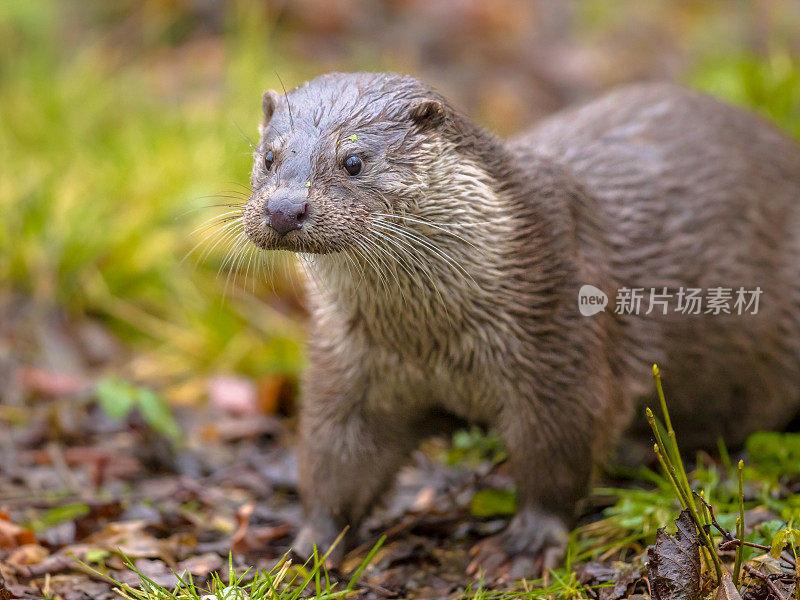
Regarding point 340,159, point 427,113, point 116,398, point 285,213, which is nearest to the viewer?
point 285,213

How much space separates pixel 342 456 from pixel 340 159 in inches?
38.8

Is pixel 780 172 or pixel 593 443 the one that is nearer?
pixel 593 443

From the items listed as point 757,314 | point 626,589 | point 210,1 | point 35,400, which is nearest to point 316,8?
point 210,1

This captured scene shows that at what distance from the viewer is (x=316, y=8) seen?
7.94 m

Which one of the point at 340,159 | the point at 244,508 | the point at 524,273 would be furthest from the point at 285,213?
the point at 244,508

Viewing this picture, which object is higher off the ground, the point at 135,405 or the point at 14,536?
the point at 135,405

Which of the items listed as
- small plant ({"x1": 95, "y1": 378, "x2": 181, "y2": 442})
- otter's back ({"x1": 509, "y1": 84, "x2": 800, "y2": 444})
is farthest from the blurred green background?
otter's back ({"x1": 509, "y1": 84, "x2": 800, "y2": 444})

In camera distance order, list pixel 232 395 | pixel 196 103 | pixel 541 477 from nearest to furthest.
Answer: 1. pixel 541 477
2. pixel 232 395
3. pixel 196 103

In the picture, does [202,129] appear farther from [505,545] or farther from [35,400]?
[505,545]

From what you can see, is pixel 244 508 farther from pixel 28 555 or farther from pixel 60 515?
pixel 28 555

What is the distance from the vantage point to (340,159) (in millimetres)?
2625

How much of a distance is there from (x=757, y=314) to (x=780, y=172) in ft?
1.84

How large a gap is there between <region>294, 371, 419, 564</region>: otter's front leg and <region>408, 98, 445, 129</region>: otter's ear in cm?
83

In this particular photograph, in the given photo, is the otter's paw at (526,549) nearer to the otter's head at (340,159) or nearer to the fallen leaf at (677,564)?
the fallen leaf at (677,564)
